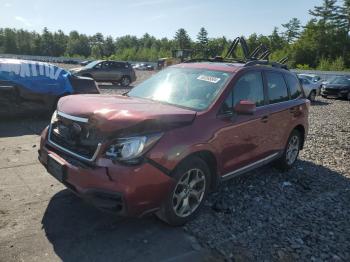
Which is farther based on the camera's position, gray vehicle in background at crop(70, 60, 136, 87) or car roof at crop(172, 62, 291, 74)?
gray vehicle in background at crop(70, 60, 136, 87)

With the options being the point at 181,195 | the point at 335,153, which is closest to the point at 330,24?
the point at 335,153

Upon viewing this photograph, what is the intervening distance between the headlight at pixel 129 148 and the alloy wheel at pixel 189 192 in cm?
62

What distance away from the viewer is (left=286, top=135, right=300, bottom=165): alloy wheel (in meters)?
6.57

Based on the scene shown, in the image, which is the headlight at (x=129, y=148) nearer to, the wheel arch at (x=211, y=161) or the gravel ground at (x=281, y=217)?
the wheel arch at (x=211, y=161)

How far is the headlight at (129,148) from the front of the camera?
11.7 ft

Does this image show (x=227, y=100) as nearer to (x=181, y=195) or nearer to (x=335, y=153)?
(x=181, y=195)

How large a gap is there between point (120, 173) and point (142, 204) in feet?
1.28

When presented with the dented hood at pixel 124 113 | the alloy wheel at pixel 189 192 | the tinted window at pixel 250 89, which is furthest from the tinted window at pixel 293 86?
the alloy wheel at pixel 189 192

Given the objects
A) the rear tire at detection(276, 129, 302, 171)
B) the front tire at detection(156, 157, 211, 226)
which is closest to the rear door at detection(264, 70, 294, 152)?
the rear tire at detection(276, 129, 302, 171)

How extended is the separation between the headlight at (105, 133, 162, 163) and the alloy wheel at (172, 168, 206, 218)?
2.04ft

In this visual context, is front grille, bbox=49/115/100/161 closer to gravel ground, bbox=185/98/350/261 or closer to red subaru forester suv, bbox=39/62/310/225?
red subaru forester suv, bbox=39/62/310/225

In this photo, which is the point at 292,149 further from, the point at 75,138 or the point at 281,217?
the point at 75,138

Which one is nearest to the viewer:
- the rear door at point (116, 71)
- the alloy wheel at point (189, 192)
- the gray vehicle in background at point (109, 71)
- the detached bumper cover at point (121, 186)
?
the detached bumper cover at point (121, 186)

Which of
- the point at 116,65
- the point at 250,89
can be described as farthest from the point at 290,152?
the point at 116,65
